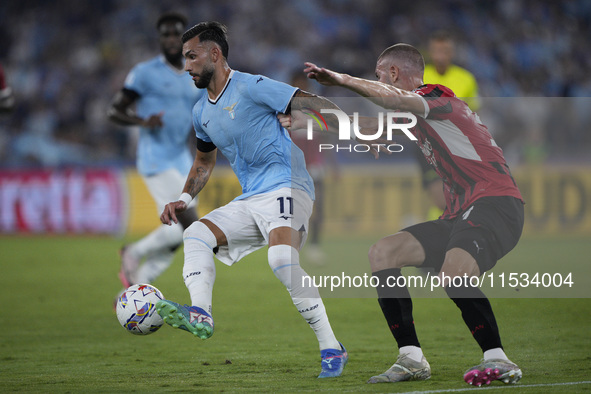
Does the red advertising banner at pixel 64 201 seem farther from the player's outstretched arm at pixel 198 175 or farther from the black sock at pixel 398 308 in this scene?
the black sock at pixel 398 308

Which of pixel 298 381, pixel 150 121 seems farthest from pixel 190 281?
pixel 150 121

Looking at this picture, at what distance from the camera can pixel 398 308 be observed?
15.2 ft

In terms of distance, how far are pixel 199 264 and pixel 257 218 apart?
1.56ft

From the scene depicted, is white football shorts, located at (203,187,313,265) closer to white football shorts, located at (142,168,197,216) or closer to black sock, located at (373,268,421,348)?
black sock, located at (373,268,421,348)

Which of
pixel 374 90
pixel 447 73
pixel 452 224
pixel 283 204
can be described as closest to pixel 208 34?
pixel 283 204

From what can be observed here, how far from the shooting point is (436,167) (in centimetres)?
482

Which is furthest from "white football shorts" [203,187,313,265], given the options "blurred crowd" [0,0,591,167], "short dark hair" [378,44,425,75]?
"blurred crowd" [0,0,591,167]

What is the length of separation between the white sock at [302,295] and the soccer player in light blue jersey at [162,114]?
325 cm

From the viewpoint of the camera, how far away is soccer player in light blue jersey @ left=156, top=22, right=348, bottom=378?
495 centimetres

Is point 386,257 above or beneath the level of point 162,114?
beneath

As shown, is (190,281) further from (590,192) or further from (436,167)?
(590,192)

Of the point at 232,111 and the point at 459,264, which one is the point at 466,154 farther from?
the point at 232,111

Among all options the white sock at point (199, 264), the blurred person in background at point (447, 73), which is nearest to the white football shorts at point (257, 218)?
the white sock at point (199, 264)

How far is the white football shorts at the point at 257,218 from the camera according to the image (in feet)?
16.6
